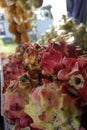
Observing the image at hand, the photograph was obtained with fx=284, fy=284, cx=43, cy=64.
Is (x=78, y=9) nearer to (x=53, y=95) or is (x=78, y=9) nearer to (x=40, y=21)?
(x=40, y=21)

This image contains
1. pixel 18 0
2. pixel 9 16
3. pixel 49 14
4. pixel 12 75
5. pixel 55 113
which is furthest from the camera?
pixel 49 14

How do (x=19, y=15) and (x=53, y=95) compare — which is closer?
(x=53, y=95)

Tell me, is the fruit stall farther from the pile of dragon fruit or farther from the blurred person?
the blurred person

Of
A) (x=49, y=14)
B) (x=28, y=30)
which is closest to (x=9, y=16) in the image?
(x=28, y=30)

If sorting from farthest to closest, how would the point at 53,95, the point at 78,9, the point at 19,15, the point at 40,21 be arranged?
the point at 40,21 → the point at 78,9 → the point at 19,15 → the point at 53,95

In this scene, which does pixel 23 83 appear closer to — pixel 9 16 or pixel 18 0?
pixel 18 0

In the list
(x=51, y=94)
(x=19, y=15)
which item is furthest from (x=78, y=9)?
(x=51, y=94)

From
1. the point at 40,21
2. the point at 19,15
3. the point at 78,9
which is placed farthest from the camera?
the point at 40,21

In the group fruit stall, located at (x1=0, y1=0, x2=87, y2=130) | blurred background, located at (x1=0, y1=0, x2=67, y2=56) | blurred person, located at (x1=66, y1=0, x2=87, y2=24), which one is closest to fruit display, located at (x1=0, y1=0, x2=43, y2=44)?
blurred background, located at (x1=0, y1=0, x2=67, y2=56)
